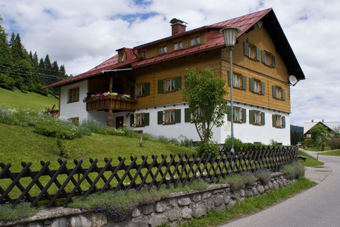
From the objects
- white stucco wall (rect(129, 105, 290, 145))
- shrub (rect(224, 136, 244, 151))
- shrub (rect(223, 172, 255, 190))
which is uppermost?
white stucco wall (rect(129, 105, 290, 145))

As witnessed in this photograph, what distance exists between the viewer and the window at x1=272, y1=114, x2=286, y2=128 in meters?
28.7

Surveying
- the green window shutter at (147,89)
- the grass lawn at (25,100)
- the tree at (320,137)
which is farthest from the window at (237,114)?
the grass lawn at (25,100)

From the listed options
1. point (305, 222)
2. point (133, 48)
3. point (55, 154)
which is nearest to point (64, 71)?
point (133, 48)

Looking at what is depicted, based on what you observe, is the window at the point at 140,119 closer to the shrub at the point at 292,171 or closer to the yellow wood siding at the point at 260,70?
the yellow wood siding at the point at 260,70

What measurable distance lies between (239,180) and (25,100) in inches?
2484

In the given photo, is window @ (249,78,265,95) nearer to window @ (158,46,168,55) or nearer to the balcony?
window @ (158,46,168,55)

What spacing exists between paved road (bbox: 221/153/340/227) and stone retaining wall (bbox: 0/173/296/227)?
67 centimetres

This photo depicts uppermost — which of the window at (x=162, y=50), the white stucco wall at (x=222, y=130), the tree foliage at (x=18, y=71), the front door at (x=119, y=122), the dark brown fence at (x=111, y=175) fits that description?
the tree foliage at (x=18, y=71)

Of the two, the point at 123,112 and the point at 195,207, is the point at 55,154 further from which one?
the point at 123,112

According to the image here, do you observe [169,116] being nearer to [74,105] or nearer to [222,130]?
[222,130]

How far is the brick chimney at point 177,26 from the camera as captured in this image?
29797mm

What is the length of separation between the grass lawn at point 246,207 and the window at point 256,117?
1316cm

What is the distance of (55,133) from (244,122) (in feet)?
46.5

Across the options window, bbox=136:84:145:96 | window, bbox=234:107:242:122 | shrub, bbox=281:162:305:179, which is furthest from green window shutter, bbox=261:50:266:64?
shrub, bbox=281:162:305:179
